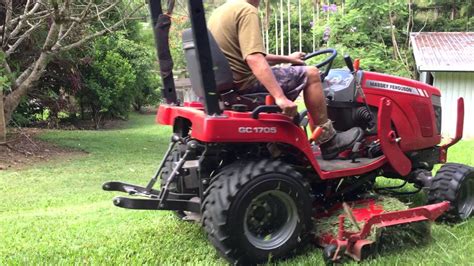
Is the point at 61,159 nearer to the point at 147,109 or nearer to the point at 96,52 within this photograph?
the point at 96,52

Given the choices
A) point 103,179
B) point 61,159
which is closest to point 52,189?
point 103,179

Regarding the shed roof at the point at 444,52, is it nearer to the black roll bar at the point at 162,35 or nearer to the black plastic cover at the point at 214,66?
the black roll bar at the point at 162,35

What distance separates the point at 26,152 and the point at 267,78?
356 inches

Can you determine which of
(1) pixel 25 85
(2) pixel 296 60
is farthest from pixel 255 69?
(1) pixel 25 85

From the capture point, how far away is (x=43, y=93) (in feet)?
52.9

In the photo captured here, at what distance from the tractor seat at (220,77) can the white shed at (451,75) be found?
1213cm

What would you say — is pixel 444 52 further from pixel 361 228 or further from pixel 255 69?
pixel 255 69

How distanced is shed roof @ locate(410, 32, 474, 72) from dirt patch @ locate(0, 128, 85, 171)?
399 inches

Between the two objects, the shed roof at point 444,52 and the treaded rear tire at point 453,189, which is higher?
the treaded rear tire at point 453,189

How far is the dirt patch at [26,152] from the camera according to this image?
10.4m

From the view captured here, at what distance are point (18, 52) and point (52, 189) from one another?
6.76 meters

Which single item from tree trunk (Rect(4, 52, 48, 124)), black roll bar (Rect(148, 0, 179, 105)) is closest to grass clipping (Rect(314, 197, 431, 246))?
black roll bar (Rect(148, 0, 179, 105))

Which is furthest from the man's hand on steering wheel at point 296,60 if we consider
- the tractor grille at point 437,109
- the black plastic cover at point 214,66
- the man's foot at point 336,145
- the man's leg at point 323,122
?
the tractor grille at point 437,109

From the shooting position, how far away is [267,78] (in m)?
3.62
